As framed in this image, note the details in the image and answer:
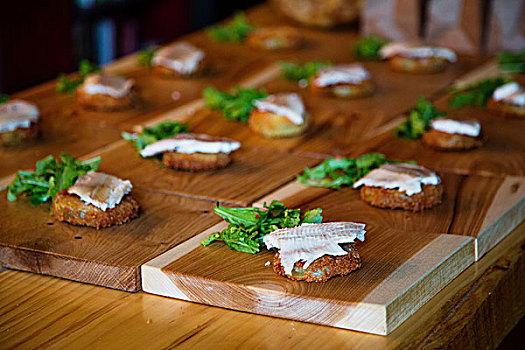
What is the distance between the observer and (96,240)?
2125mm

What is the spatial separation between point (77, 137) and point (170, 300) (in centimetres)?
129

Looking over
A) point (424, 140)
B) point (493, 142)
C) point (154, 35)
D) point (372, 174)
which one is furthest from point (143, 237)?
point (154, 35)

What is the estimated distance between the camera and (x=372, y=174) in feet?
7.84

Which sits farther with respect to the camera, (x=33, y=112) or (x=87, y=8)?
(x=87, y=8)

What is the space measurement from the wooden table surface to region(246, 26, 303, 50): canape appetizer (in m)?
2.35

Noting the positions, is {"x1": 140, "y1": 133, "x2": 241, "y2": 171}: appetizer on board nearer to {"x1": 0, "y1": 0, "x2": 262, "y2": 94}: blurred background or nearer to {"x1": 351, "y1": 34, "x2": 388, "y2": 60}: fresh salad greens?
{"x1": 351, "y1": 34, "x2": 388, "y2": 60}: fresh salad greens

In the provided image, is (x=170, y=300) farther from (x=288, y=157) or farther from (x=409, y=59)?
(x=409, y=59)

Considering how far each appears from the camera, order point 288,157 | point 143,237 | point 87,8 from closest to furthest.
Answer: point 143,237
point 288,157
point 87,8

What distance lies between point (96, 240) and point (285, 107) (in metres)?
1.11

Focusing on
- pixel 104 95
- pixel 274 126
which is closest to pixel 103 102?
pixel 104 95

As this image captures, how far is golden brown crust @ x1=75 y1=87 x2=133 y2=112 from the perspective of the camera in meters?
3.29

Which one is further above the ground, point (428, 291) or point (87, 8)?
point (428, 291)

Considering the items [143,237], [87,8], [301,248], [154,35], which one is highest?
[301,248]

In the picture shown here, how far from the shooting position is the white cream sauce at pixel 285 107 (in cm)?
299
